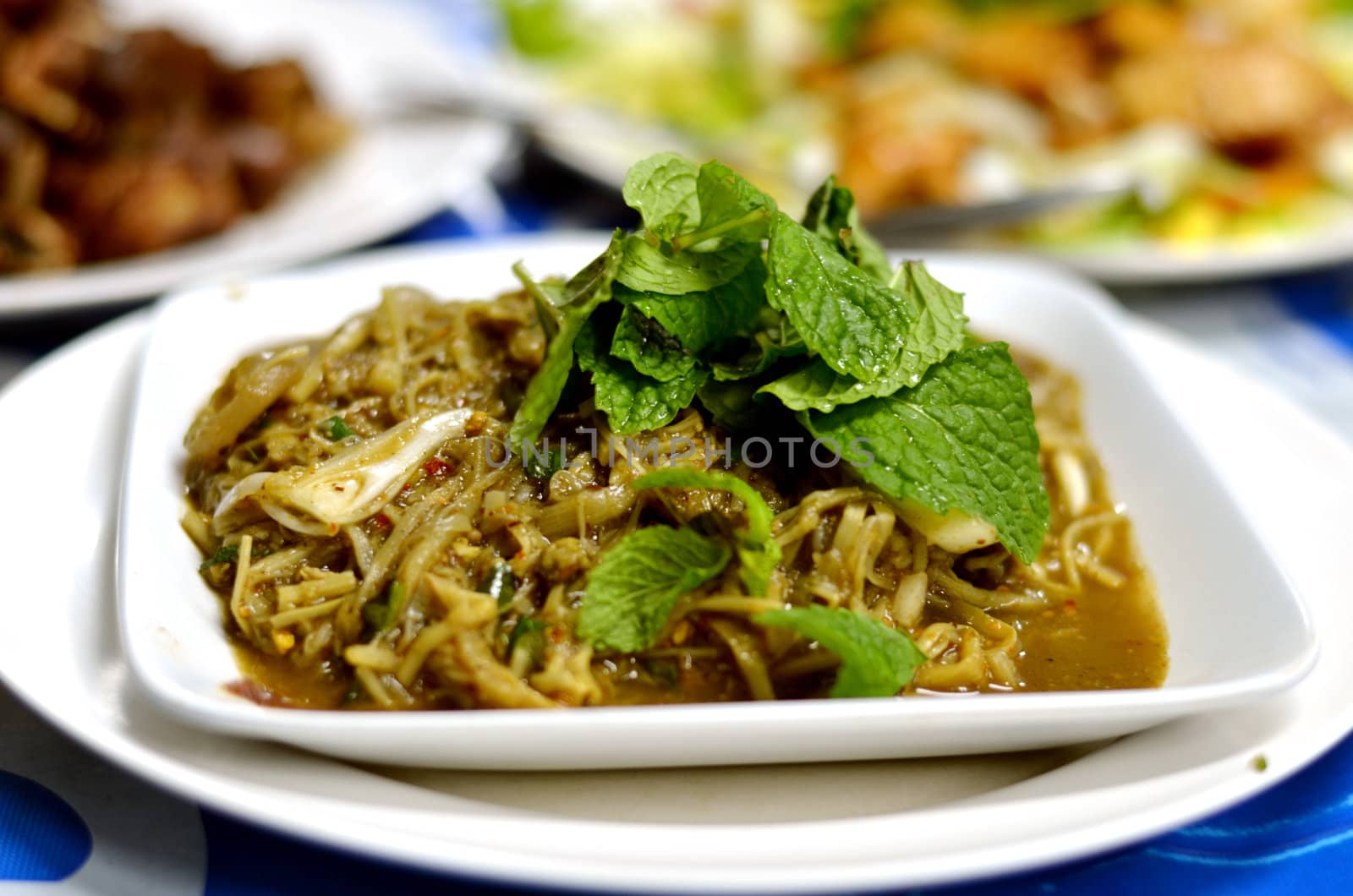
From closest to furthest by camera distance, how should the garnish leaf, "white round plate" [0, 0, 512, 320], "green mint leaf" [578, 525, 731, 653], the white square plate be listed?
the white square plate → "green mint leaf" [578, 525, 731, 653] → the garnish leaf → "white round plate" [0, 0, 512, 320]

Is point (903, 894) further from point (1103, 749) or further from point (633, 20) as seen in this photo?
point (633, 20)

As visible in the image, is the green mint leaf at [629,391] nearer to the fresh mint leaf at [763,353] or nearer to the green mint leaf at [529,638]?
the fresh mint leaf at [763,353]

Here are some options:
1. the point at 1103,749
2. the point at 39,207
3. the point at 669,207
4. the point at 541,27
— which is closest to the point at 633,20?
the point at 541,27

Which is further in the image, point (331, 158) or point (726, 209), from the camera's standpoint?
point (331, 158)

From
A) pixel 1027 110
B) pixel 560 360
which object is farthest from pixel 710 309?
pixel 1027 110

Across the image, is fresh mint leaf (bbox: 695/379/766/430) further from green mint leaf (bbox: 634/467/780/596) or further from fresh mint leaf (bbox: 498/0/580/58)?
fresh mint leaf (bbox: 498/0/580/58)

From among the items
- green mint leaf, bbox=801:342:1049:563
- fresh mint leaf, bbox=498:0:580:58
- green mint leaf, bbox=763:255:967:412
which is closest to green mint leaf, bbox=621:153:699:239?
green mint leaf, bbox=763:255:967:412

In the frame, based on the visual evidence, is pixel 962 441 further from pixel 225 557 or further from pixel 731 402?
pixel 225 557

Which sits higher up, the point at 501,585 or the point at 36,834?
the point at 501,585
